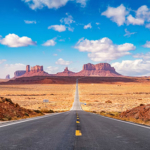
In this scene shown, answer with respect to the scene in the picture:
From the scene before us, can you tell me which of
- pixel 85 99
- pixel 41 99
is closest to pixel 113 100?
pixel 85 99

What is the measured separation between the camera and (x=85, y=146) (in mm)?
5277

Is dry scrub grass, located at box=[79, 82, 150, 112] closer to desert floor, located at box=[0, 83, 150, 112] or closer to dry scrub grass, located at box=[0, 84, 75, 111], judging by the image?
desert floor, located at box=[0, 83, 150, 112]

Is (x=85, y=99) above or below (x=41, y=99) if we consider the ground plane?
below

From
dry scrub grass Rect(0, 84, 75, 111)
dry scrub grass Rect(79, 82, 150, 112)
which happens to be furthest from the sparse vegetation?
dry scrub grass Rect(79, 82, 150, 112)

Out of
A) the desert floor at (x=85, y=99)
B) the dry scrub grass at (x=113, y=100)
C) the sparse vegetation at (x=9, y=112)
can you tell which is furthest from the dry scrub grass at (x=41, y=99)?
the sparse vegetation at (x=9, y=112)

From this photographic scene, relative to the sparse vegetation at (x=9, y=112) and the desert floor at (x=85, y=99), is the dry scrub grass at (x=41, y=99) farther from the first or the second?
the sparse vegetation at (x=9, y=112)

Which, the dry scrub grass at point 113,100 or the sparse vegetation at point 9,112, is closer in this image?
the sparse vegetation at point 9,112

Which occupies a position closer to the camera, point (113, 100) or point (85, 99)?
point (113, 100)

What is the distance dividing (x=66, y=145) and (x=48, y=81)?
172460 millimetres

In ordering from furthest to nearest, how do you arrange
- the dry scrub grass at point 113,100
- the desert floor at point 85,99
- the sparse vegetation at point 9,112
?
the desert floor at point 85,99 < the dry scrub grass at point 113,100 < the sparse vegetation at point 9,112

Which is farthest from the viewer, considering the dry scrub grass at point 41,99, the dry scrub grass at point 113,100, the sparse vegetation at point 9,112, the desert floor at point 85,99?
the dry scrub grass at point 41,99

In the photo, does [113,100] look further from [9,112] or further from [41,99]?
[9,112]

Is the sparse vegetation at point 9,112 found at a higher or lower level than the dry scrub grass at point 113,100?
higher

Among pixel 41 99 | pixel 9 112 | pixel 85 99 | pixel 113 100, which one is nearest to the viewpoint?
pixel 9 112
